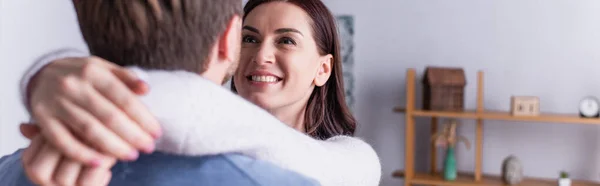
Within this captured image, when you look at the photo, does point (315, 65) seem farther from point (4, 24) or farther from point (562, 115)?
point (562, 115)

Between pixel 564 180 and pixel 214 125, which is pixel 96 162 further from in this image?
pixel 564 180

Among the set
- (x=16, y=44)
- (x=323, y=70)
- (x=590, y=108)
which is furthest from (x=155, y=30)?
(x=590, y=108)

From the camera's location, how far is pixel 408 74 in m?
3.93

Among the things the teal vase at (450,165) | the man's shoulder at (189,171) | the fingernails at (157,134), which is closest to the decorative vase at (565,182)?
the teal vase at (450,165)

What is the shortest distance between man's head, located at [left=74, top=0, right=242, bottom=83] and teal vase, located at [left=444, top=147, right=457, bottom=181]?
332 centimetres

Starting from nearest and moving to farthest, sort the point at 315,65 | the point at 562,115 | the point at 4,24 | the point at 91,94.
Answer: the point at 91,94
the point at 315,65
the point at 4,24
the point at 562,115

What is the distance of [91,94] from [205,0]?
6.5 inches

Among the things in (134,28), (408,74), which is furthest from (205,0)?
(408,74)

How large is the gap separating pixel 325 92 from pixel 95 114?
1.01m

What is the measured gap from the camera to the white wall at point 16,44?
310 centimetres

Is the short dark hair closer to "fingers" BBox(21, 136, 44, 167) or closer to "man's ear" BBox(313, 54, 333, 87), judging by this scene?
"fingers" BBox(21, 136, 44, 167)

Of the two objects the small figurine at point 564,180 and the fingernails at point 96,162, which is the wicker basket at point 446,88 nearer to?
the small figurine at point 564,180

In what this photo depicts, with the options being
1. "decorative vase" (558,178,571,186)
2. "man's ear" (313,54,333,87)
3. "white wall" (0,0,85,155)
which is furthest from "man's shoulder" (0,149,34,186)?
"decorative vase" (558,178,571,186)

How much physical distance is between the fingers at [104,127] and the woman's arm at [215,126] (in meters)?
0.05
